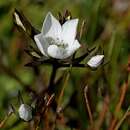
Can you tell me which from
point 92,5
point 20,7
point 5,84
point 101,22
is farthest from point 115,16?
point 5,84

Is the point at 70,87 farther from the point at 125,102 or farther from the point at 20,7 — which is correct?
the point at 20,7

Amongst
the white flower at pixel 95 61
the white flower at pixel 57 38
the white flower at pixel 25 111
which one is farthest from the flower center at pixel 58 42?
the white flower at pixel 25 111

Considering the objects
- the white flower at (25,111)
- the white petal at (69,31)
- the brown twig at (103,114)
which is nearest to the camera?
the white flower at (25,111)

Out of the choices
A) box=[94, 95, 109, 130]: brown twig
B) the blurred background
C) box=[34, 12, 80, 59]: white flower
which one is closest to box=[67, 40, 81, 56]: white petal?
box=[34, 12, 80, 59]: white flower

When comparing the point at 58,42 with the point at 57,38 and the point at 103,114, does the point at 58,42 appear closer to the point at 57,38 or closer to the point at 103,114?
the point at 57,38

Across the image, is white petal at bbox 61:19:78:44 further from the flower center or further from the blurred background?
the blurred background

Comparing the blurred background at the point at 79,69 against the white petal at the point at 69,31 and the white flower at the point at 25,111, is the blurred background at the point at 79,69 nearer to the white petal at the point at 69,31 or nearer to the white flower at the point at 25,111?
the white petal at the point at 69,31

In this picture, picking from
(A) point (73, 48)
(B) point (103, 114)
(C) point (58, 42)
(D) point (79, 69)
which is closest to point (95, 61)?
(A) point (73, 48)

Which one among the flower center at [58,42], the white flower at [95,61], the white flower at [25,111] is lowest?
the white flower at [25,111]
